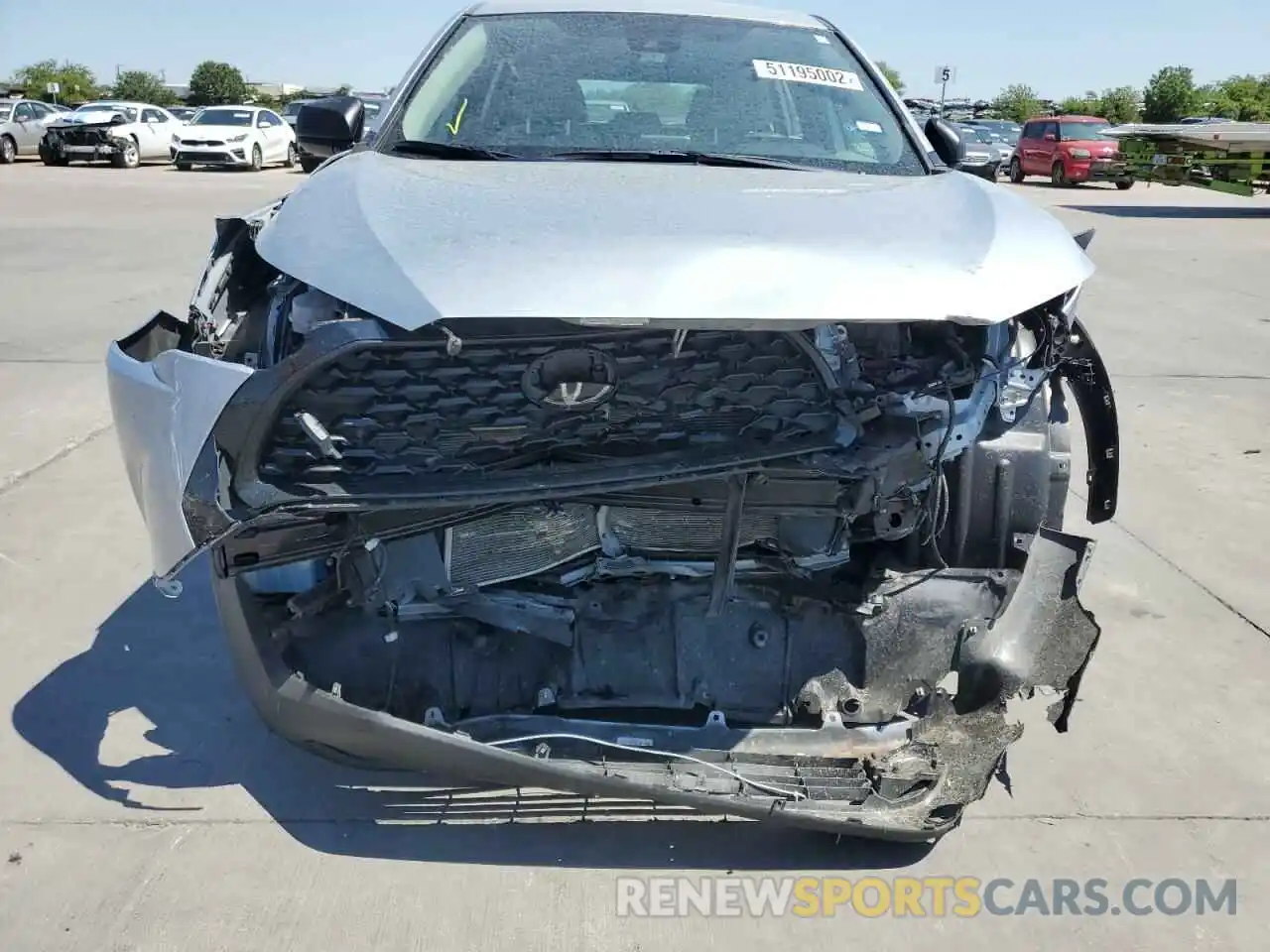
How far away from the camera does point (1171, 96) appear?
48.0 m

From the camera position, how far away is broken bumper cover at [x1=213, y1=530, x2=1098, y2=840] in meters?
2.31

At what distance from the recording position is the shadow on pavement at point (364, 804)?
2549mm

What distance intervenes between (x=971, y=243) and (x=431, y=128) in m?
1.71

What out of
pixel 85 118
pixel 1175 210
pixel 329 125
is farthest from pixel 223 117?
pixel 329 125

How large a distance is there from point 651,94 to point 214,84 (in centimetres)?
6393

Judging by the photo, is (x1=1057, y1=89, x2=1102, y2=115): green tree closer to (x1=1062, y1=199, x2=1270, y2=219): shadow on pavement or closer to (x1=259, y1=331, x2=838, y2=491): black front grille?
(x1=1062, y1=199, x2=1270, y2=219): shadow on pavement

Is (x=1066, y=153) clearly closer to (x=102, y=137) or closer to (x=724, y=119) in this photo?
(x=102, y=137)

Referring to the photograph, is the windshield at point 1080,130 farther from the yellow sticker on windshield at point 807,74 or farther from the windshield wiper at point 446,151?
the windshield wiper at point 446,151

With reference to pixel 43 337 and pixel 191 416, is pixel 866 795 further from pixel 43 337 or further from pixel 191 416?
pixel 43 337

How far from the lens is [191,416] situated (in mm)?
2174

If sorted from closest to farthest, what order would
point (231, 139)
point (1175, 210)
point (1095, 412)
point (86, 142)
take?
point (1095, 412) → point (1175, 210) → point (231, 139) → point (86, 142)

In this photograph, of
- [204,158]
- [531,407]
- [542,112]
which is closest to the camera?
[531,407]

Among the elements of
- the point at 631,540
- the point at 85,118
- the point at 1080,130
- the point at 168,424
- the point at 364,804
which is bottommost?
the point at 364,804

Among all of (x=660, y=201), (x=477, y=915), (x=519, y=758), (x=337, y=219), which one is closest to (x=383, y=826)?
(x=477, y=915)
